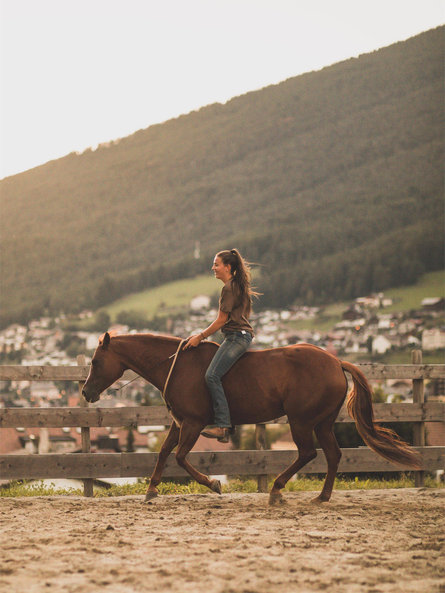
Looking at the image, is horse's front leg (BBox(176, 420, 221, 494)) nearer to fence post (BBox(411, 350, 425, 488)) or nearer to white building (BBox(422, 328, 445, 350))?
fence post (BBox(411, 350, 425, 488))

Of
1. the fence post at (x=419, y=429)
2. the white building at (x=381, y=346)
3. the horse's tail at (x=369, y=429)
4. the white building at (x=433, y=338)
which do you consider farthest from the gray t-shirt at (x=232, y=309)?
the white building at (x=433, y=338)

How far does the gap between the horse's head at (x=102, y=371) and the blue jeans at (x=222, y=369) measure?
3.25 ft

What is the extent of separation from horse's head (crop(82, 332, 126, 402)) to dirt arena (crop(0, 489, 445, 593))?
3.59ft

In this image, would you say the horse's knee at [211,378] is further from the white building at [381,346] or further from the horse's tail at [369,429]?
the white building at [381,346]

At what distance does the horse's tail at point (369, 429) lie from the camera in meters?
8.02

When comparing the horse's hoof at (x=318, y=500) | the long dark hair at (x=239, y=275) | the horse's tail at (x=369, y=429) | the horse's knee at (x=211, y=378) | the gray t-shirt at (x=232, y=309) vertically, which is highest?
the long dark hair at (x=239, y=275)

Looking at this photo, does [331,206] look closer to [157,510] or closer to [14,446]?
[14,446]

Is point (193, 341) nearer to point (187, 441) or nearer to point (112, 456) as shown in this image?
point (187, 441)

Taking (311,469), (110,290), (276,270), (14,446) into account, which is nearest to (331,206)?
(276,270)

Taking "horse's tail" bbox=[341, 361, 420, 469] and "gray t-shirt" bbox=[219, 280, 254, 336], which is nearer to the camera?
"gray t-shirt" bbox=[219, 280, 254, 336]

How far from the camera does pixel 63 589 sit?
4621 mm

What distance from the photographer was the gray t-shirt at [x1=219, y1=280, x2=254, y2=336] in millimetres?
7781

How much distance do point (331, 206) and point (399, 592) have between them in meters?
192

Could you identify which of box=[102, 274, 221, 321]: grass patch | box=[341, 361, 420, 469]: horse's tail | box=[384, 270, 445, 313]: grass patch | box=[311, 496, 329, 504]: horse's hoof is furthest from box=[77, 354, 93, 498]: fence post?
box=[102, 274, 221, 321]: grass patch
